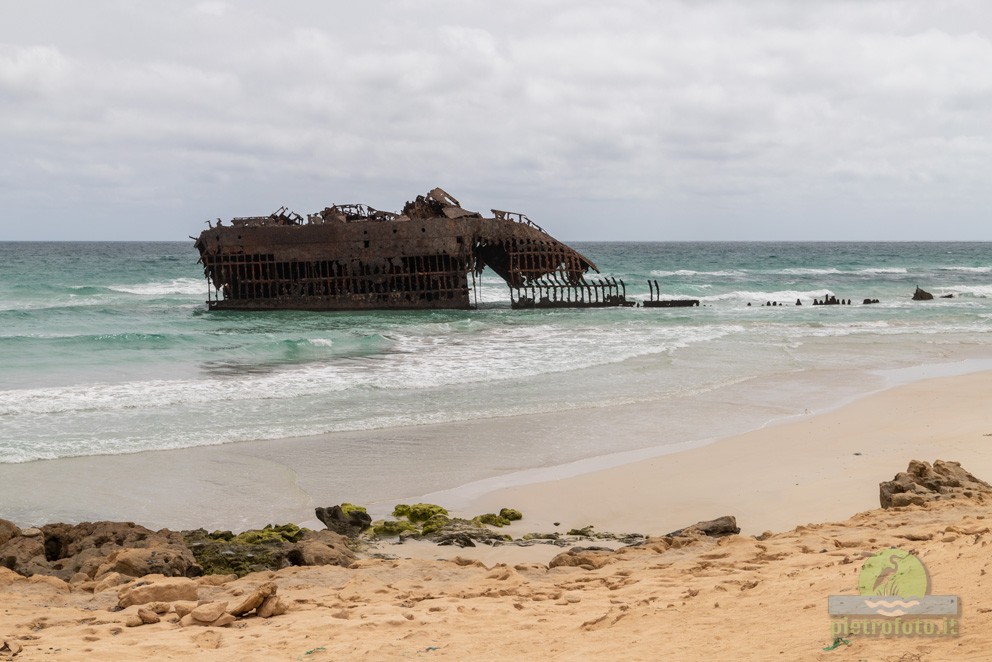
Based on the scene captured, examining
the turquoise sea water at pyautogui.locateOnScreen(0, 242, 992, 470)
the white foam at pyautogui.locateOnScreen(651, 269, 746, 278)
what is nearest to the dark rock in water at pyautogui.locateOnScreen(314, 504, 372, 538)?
the turquoise sea water at pyautogui.locateOnScreen(0, 242, 992, 470)

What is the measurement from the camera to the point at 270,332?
92.2 ft

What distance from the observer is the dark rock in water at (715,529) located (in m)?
7.56

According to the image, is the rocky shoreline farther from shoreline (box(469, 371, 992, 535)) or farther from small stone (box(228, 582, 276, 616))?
shoreline (box(469, 371, 992, 535))

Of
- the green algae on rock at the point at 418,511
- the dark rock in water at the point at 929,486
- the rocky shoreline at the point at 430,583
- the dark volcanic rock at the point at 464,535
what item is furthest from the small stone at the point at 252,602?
the dark rock in water at the point at 929,486

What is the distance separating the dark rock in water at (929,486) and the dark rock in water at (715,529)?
1.38m

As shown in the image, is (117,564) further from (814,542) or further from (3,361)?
(3,361)

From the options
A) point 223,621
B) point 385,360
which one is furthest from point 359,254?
point 223,621

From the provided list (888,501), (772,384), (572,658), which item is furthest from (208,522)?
(772,384)

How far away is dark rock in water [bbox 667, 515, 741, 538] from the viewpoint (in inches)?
298

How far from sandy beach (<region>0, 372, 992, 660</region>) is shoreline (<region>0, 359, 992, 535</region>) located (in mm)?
48

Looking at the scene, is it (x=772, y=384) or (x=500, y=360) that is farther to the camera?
(x=500, y=360)

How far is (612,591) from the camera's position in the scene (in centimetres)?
593

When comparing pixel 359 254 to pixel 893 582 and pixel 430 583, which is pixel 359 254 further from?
pixel 893 582

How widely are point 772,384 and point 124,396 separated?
11.3 meters
